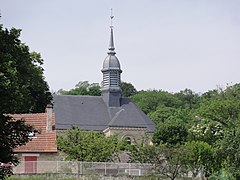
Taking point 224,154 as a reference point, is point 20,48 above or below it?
above

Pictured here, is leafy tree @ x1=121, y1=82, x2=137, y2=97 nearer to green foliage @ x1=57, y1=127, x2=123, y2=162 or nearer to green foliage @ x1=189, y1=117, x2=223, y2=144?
green foliage @ x1=189, y1=117, x2=223, y2=144

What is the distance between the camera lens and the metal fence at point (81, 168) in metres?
37.3

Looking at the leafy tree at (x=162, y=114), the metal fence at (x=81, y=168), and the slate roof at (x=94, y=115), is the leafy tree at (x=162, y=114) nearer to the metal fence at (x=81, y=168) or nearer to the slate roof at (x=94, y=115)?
the slate roof at (x=94, y=115)

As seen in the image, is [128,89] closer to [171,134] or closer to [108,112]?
[108,112]

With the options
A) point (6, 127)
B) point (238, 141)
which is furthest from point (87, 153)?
point (6, 127)

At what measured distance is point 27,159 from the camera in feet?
133

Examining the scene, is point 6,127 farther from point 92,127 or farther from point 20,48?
point 92,127

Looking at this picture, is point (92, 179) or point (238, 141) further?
point (238, 141)

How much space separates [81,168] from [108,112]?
38276mm

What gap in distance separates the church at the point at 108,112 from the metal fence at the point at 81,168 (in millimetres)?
29986

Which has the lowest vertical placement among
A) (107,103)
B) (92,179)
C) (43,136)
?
(92,179)

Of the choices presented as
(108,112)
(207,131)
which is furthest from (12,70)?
(108,112)

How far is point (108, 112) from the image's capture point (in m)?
75.6

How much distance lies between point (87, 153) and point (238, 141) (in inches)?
394
